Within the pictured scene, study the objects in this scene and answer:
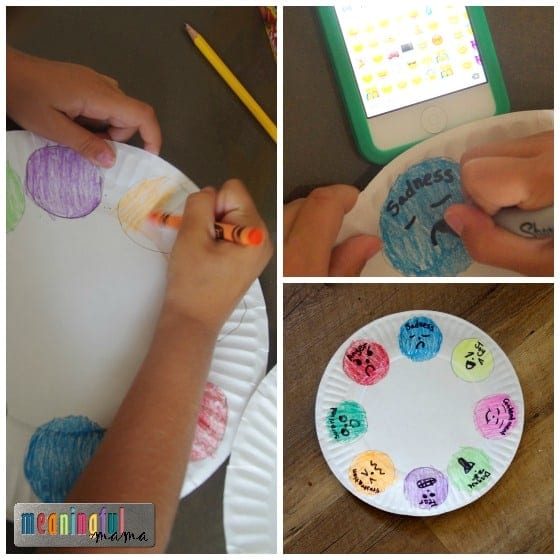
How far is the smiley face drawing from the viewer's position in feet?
1.54

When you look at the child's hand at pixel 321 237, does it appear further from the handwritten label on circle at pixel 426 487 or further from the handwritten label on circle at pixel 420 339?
the handwritten label on circle at pixel 426 487

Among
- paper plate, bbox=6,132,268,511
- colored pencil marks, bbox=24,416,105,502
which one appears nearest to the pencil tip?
paper plate, bbox=6,132,268,511

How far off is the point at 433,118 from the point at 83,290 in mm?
316

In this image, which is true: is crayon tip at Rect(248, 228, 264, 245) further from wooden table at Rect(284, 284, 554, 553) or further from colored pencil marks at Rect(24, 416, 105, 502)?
colored pencil marks at Rect(24, 416, 105, 502)

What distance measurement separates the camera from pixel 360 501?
0.47 meters

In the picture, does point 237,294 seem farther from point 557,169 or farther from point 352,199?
point 557,169

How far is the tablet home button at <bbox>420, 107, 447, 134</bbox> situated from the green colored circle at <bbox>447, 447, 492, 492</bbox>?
27 cm

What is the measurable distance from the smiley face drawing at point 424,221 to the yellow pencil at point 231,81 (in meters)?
Answer: 0.11

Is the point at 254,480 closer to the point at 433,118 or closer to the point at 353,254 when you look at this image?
the point at 353,254

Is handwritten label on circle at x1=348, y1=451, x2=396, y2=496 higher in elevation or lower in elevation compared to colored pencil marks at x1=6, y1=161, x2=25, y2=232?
lower

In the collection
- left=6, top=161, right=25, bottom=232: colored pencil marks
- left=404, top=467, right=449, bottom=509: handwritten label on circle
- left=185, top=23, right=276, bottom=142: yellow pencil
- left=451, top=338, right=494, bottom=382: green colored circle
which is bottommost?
left=404, top=467, right=449, bottom=509: handwritten label on circle

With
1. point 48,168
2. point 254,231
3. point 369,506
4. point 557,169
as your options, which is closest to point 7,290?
point 48,168

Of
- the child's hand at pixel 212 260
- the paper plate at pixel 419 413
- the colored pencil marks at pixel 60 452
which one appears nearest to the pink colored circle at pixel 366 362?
the paper plate at pixel 419 413

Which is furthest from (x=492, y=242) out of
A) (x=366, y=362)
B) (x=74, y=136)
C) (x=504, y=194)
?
(x=74, y=136)
